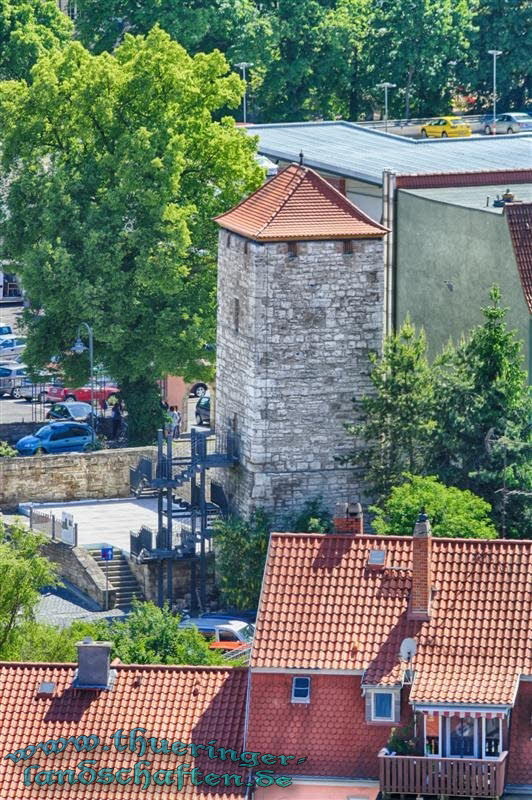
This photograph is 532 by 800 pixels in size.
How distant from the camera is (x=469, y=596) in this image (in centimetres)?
7181

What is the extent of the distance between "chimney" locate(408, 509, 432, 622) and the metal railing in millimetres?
25596

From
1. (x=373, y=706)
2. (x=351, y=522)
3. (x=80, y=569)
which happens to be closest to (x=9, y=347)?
(x=80, y=569)

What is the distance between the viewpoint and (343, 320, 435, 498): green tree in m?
92.0

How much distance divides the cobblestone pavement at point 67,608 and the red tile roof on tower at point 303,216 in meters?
10.8

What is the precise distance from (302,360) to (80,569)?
28.5 ft

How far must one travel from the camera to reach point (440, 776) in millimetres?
70188

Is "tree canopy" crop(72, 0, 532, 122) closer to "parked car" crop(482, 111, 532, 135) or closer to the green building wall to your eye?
"parked car" crop(482, 111, 532, 135)

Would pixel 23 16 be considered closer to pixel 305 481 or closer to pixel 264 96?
pixel 264 96

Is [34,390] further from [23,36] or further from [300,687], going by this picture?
[300,687]

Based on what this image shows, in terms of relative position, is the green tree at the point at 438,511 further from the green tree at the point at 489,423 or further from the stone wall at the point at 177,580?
the stone wall at the point at 177,580

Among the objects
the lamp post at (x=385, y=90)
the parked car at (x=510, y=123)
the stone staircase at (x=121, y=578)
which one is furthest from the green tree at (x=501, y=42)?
the stone staircase at (x=121, y=578)

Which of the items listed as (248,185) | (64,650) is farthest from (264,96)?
(64,650)

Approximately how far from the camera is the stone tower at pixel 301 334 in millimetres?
91750

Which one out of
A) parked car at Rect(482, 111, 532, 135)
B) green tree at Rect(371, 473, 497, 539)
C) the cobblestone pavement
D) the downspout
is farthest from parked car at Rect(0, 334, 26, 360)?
green tree at Rect(371, 473, 497, 539)
